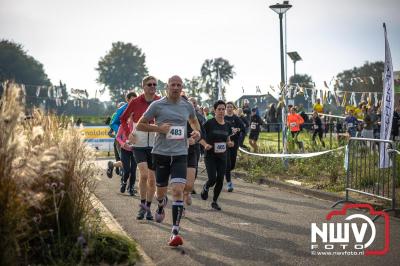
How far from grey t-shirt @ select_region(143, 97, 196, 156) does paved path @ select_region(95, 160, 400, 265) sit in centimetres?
112

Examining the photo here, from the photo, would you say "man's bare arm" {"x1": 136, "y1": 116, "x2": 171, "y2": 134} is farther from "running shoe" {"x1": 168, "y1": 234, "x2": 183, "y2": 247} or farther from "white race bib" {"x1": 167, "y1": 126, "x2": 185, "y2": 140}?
"running shoe" {"x1": 168, "y1": 234, "x2": 183, "y2": 247}

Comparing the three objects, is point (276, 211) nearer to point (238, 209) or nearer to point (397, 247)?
point (238, 209)

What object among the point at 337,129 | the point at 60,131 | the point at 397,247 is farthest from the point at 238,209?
the point at 337,129

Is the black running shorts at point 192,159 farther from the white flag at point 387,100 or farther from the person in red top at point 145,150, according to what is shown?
the white flag at point 387,100

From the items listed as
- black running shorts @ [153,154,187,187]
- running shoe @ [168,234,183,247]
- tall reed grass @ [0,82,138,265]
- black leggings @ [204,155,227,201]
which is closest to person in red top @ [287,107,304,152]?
black leggings @ [204,155,227,201]

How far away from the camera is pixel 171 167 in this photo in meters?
7.76

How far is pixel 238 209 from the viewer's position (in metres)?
10.5

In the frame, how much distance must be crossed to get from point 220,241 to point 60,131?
8.74 feet

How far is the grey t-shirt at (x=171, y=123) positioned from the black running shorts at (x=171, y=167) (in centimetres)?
8

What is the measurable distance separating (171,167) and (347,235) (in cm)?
244

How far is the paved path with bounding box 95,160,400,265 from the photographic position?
6.60m

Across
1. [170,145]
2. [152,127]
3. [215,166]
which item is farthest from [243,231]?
[215,166]

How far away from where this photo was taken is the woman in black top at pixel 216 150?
10.6 metres

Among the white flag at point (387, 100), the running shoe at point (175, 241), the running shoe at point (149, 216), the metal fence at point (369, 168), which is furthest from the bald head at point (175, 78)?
the white flag at point (387, 100)
